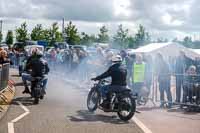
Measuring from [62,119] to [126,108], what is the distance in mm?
1639

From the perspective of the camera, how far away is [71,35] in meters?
72.9

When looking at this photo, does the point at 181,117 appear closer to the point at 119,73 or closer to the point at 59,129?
the point at 119,73

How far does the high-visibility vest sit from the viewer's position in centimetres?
1577

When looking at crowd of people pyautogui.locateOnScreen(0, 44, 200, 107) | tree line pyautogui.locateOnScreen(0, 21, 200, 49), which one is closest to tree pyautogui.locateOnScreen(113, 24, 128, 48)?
tree line pyautogui.locateOnScreen(0, 21, 200, 49)

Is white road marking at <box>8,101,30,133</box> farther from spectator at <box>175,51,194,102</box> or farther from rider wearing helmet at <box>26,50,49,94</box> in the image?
spectator at <box>175,51,194,102</box>

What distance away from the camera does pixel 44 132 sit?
10203 millimetres

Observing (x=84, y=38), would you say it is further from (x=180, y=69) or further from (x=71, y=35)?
(x=180, y=69)

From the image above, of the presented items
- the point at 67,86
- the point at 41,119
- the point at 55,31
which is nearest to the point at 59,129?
the point at 41,119

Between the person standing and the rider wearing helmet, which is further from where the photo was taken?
the rider wearing helmet

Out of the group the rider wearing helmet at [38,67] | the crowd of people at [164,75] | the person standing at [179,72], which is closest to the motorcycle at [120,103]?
the crowd of people at [164,75]

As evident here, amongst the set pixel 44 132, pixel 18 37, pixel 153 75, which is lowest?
pixel 44 132

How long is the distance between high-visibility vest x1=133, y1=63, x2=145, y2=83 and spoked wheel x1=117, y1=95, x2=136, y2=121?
3270mm

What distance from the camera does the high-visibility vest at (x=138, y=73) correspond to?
15.8 metres

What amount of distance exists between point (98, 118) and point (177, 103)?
10.7 ft
